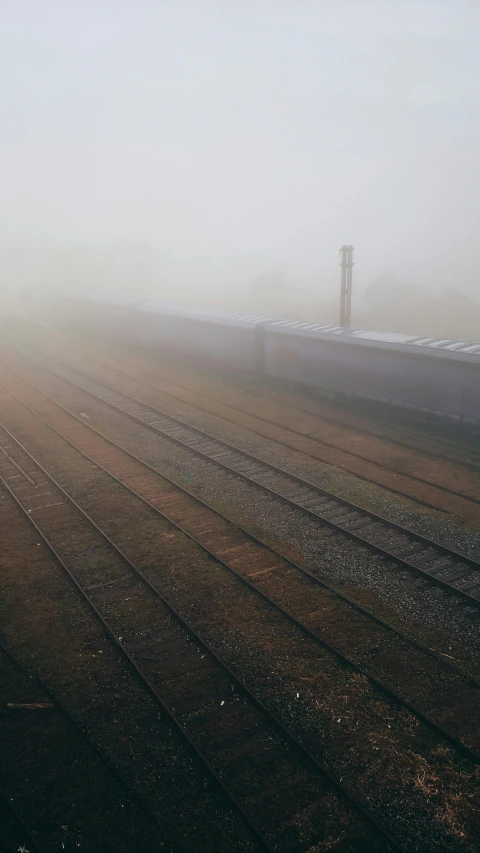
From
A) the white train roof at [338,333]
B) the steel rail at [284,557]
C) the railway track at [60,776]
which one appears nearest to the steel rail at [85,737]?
the railway track at [60,776]

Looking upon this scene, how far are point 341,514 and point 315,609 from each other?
361 centimetres

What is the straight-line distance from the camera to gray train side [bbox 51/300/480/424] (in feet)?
56.6

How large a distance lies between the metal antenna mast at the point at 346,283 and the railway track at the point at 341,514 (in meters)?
12.4

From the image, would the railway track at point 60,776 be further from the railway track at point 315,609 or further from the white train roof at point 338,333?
the white train roof at point 338,333

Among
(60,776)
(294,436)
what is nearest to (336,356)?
(294,436)

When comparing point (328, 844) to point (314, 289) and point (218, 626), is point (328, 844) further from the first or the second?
point (314, 289)

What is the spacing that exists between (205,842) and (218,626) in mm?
3211

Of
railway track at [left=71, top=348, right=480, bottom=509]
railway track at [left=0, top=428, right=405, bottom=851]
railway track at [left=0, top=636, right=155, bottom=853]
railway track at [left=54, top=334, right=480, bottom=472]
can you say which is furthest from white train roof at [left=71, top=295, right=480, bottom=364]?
railway track at [left=0, top=636, right=155, bottom=853]

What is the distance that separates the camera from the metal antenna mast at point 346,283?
2670cm

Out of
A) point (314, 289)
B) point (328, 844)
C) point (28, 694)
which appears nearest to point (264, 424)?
point (28, 694)

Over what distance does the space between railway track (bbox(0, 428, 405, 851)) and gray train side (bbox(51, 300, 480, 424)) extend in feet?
38.7

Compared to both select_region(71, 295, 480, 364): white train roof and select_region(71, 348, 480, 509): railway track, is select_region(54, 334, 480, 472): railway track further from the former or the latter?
select_region(71, 295, 480, 364): white train roof

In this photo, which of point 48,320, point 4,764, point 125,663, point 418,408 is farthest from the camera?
point 48,320

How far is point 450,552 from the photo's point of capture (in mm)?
10438
